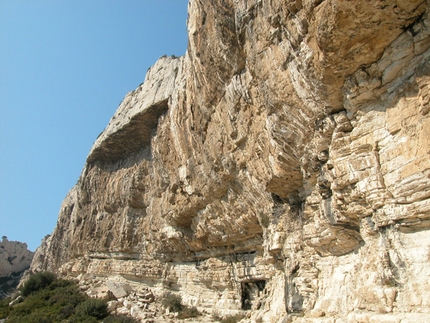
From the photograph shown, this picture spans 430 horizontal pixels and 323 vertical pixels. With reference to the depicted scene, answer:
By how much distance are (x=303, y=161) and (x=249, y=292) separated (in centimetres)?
886

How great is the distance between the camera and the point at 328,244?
298 inches

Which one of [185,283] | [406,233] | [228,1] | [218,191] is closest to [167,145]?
[218,191]

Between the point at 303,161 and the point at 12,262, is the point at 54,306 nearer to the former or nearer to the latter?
the point at 303,161

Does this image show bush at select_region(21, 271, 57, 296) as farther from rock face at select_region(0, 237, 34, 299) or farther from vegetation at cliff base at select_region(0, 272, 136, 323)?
rock face at select_region(0, 237, 34, 299)

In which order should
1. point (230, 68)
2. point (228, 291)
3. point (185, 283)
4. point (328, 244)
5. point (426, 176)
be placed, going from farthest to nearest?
point (185, 283) → point (228, 291) → point (230, 68) → point (328, 244) → point (426, 176)

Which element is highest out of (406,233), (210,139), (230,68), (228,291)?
(230,68)

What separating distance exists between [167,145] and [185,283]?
26.1 feet

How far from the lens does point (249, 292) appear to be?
48.6ft

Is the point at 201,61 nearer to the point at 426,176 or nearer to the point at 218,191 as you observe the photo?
the point at 218,191

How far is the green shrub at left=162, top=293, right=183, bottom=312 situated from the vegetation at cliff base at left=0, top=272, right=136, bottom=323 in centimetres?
208

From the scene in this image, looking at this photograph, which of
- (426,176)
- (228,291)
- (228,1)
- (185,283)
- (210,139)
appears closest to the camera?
(426,176)

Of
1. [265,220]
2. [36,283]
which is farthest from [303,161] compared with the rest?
[36,283]

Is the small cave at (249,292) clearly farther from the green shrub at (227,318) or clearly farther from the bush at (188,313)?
the bush at (188,313)

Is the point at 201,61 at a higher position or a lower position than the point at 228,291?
higher
